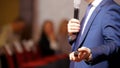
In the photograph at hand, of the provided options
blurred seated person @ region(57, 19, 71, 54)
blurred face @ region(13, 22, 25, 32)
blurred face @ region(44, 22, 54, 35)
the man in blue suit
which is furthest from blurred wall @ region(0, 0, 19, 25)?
the man in blue suit

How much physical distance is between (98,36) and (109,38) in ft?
0.11

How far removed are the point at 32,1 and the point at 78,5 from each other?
1724mm

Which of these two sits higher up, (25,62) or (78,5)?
(78,5)

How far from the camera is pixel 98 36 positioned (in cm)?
48

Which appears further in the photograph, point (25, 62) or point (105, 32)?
point (25, 62)

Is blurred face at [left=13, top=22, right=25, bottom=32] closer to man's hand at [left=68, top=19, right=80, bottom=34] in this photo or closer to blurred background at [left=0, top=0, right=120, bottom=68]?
blurred background at [left=0, top=0, right=120, bottom=68]

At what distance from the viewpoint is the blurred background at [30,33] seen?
1.75 meters

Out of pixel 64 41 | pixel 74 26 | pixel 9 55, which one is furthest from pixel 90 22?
pixel 9 55

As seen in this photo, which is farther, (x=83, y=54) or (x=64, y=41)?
(x=64, y=41)

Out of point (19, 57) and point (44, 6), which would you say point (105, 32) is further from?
point (44, 6)

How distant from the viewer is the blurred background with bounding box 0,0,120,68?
1.75m

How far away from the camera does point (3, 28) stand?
1978 millimetres

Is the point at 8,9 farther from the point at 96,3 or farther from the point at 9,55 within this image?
the point at 96,3

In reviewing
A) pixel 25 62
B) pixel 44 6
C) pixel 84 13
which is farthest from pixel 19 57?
pixel 84 13
